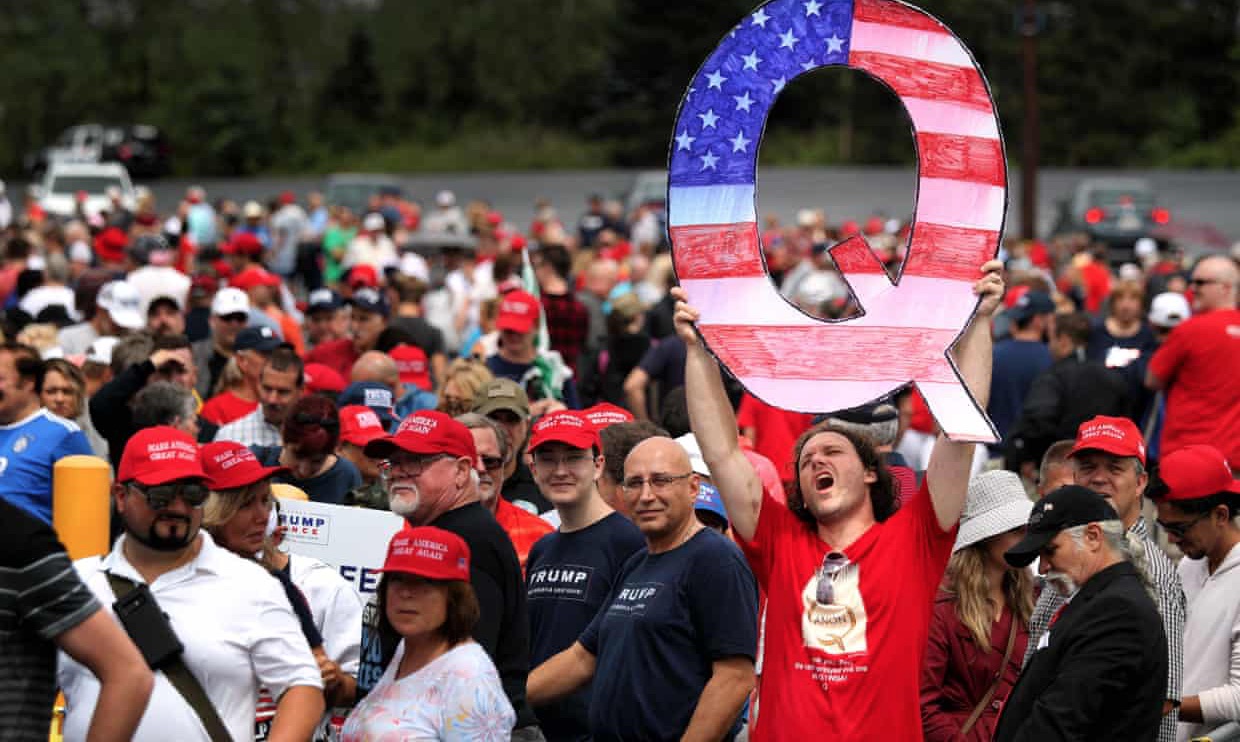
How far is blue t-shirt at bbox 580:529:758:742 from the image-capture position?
5723mm

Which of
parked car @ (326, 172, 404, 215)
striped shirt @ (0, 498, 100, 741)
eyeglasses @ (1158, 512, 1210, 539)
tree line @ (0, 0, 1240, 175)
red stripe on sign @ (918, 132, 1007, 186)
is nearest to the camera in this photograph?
striped shirt @ (0, 498, 100, 741)

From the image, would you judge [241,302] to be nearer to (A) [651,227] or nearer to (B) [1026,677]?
(B) [1026,677]

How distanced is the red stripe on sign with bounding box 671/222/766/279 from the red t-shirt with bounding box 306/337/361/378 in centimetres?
645

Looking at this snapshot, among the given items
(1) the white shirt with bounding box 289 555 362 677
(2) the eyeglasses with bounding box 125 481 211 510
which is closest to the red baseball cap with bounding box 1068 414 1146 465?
(1) the white shirt with bounding box 289 555 362 677

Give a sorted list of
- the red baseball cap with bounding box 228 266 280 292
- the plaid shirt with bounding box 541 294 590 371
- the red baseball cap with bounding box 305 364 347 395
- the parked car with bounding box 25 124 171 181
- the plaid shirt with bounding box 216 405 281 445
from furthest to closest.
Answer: the parked car with bounding box 25 124 171 181 → the red baseball cap with bounding box 228 266 280 292 → the plaid shirt with bounding box 541 294 590 371 → the red baseball cap with bounding box 305 364 347 395 → the plaid shirt with bounding box 216 405 281 445

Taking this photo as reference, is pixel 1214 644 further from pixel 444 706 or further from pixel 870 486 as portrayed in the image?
pixel 444 706

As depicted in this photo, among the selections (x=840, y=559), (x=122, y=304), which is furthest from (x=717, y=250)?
(x=122, y=304)

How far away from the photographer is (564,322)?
13195 mm

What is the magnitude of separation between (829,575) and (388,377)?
486cm

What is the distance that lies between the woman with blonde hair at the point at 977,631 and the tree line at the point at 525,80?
159 ft

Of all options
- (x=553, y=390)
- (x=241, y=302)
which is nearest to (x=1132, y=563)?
(x=553, y=390)

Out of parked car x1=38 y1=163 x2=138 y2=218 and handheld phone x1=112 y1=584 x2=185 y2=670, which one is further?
parked car x1=38 y1=163 x2=138 y2=218

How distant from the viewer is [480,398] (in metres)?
8.57

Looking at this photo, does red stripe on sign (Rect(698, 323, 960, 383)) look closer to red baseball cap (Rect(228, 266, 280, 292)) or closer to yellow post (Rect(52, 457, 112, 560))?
yellow post (Rect(52, 457, 112, 560))
